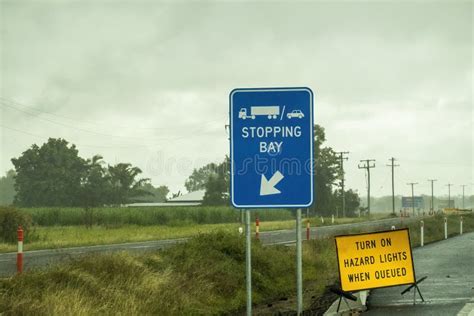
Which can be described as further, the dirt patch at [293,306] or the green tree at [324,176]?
the green tree at [324,176]

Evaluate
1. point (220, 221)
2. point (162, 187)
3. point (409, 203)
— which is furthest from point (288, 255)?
point (162, 187)

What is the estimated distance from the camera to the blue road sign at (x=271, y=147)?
23.1 feet

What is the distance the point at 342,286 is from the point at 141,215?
147ft

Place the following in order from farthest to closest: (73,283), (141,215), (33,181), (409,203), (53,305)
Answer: (409,203) < (33,181) < (141,215) < (73,283) < (53,305)

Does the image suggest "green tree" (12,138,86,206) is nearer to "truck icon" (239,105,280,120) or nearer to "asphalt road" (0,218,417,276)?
"asphalt road" (0,218,417,276)

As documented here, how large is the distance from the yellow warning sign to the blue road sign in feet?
10.3

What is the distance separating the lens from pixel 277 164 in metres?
7.05

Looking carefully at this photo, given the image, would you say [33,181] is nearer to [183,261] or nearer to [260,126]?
[183,261]

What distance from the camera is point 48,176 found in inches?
3152

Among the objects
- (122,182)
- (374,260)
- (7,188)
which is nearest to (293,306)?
(374,260)

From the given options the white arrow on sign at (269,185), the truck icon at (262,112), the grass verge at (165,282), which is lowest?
the grass verge at (165,282)

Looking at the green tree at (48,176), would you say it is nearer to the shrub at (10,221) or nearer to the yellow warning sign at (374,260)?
the shrub at (10,221)

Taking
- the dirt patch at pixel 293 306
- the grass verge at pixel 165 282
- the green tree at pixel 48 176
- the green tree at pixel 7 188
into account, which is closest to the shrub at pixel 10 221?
the grass verge at pixel 165 282

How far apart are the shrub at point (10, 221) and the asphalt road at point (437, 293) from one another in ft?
55.6
